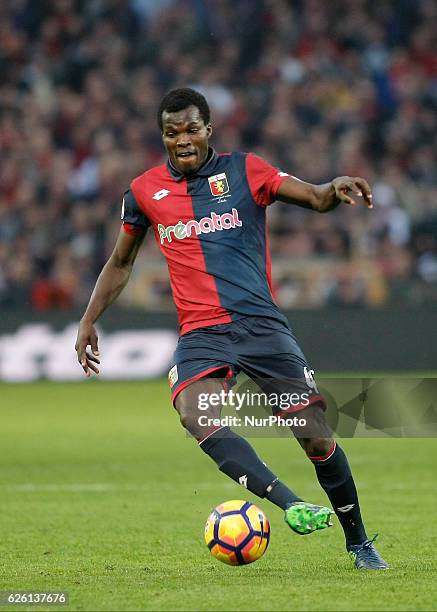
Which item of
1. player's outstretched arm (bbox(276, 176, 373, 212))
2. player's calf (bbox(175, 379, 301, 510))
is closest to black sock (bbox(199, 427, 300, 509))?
player's calf (bbox(175, 379, 301, 510))

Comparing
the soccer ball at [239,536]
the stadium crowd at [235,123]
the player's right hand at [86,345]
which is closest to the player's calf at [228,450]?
the soccer ball at [239,536]

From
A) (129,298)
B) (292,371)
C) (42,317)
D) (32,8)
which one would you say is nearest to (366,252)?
(129,298)

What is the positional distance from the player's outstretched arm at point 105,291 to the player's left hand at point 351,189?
124cm

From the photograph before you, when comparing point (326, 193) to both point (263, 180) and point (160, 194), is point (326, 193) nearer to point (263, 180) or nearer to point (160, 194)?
point (263, 180)

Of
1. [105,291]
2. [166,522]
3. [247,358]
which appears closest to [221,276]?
[247,358]

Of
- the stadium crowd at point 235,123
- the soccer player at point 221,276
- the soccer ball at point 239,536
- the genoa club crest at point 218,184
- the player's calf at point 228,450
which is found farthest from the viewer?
the stadium crowd at point 235,123

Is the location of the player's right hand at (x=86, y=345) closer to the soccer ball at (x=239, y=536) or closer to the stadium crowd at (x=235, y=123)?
the soccer ball at (x=239, y=536)

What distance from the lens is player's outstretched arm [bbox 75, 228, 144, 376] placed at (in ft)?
21.3

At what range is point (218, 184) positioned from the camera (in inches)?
247

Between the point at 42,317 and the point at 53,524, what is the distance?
10195mm

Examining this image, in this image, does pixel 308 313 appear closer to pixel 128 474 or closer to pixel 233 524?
pixel 128 474

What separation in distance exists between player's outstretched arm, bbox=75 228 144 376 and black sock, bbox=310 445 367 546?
1258mm

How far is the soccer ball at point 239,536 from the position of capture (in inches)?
222

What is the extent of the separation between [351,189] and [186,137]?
3.11 feet
